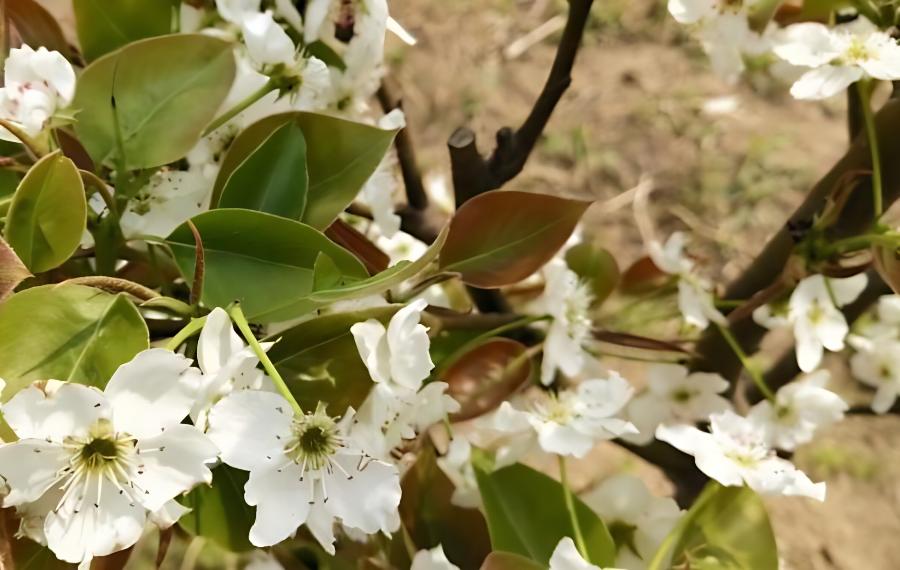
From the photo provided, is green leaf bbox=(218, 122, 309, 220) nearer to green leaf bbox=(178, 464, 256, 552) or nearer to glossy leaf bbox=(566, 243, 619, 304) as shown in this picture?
green leaf bbox=(178, 464, 256, 552)

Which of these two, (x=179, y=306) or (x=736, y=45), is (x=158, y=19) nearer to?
(x=179, y=306)

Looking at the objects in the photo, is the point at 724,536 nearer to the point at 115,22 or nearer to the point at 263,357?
the point at 263,357

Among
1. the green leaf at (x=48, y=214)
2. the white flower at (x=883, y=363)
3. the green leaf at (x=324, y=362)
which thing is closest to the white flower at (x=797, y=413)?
the white flower at (x=883, y=363)

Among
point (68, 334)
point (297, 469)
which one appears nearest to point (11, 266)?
point (68, 334)

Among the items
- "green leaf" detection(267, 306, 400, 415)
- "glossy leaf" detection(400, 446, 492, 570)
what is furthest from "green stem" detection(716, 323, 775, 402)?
"green leaf" detection(267, 306, 400, 415)

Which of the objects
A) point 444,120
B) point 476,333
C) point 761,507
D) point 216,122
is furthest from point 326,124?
point 444,120
